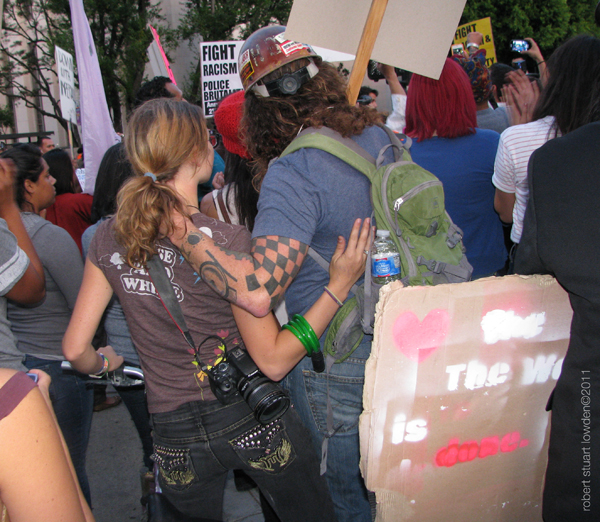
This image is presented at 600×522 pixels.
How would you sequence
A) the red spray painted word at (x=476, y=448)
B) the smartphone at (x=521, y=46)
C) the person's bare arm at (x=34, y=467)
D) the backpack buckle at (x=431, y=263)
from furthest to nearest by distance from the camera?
1. the smartphone at (x=521, y=46)
2. the backpack buckle at (x=431, y=263)
3. the red spray painted word at (x=476, y=448)
4. the person's bare arm at (x=34, y=467)

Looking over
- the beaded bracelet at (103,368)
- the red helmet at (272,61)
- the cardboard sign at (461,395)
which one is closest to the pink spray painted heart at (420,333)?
the cardboard sign at (461,395)

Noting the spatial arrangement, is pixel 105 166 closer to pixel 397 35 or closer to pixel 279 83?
pixel 279 83

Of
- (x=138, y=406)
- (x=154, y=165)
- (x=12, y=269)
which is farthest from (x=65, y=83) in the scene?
(x=154, y=165)

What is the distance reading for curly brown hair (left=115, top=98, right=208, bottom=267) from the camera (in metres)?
1.58

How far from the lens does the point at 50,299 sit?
98.3 inches

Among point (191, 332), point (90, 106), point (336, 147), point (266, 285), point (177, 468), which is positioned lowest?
point (177, 468)

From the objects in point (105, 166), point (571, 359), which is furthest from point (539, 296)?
point (105, 166)

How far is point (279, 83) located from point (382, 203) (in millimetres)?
574

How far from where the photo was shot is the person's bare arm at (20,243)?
2057mm

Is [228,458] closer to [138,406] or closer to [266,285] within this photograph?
[266,285]

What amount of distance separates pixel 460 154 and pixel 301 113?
4.43 ft

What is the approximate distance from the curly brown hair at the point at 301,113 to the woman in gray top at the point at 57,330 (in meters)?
1.29

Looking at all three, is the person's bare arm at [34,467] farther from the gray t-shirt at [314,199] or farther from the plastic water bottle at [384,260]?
the plastic water bottle at [384,260]

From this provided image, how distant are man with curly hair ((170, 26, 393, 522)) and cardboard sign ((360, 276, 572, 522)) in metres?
0.34
